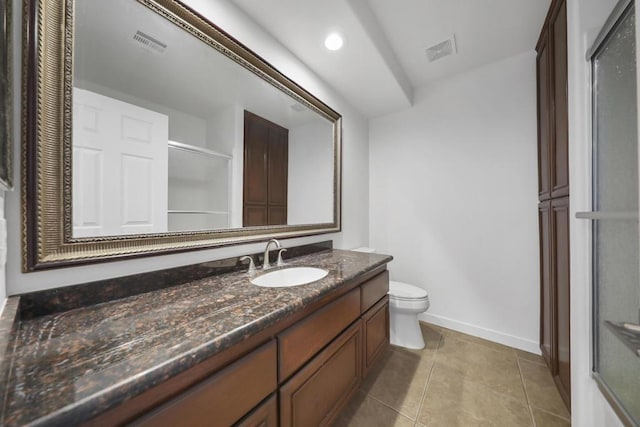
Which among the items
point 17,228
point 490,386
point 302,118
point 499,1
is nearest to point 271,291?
point 17,228

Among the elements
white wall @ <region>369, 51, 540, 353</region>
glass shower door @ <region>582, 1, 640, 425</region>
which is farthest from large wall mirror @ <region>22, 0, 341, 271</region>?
glass shower door @ <region>582, 1, 640, 425</region>

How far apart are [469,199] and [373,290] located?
53.8 inches

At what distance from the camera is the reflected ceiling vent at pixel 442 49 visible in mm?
1839

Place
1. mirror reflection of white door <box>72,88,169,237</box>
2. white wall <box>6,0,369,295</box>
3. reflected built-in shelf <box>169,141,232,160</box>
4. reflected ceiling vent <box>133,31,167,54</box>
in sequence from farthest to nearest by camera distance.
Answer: reflected built-in shelf <box>169,141,232,160</box>, reflected ceiling vent <box>133,31,167,54</box>, mirror reflection of white door <box>72,88,169,237</box>, white wall <box>6,0,369,295</box>

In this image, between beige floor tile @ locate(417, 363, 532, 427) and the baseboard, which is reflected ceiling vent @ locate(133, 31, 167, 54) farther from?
the baseboard

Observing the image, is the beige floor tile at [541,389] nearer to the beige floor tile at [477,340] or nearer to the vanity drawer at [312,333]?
the beige floor tile at [477,340]

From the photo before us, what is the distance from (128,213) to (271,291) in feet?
2.11

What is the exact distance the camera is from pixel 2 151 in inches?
23.8

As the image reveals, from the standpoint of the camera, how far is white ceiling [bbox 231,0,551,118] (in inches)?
53.6

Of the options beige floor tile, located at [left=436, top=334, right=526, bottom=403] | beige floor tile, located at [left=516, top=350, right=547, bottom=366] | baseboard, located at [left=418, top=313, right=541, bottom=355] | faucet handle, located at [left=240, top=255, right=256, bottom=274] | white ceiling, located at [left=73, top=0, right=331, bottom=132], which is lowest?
beige floor tile, located at [left=436, top=334, right=526, bottom=403]

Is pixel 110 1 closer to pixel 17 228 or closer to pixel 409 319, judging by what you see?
pixel 17 228

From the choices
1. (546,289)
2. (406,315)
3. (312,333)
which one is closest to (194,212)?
(312,333)

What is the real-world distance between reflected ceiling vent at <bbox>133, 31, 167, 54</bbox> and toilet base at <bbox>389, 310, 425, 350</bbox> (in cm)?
225

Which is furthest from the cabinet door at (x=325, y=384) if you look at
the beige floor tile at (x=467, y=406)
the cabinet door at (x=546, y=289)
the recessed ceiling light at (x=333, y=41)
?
the recessed ceiling light at (x=333, y=41)
